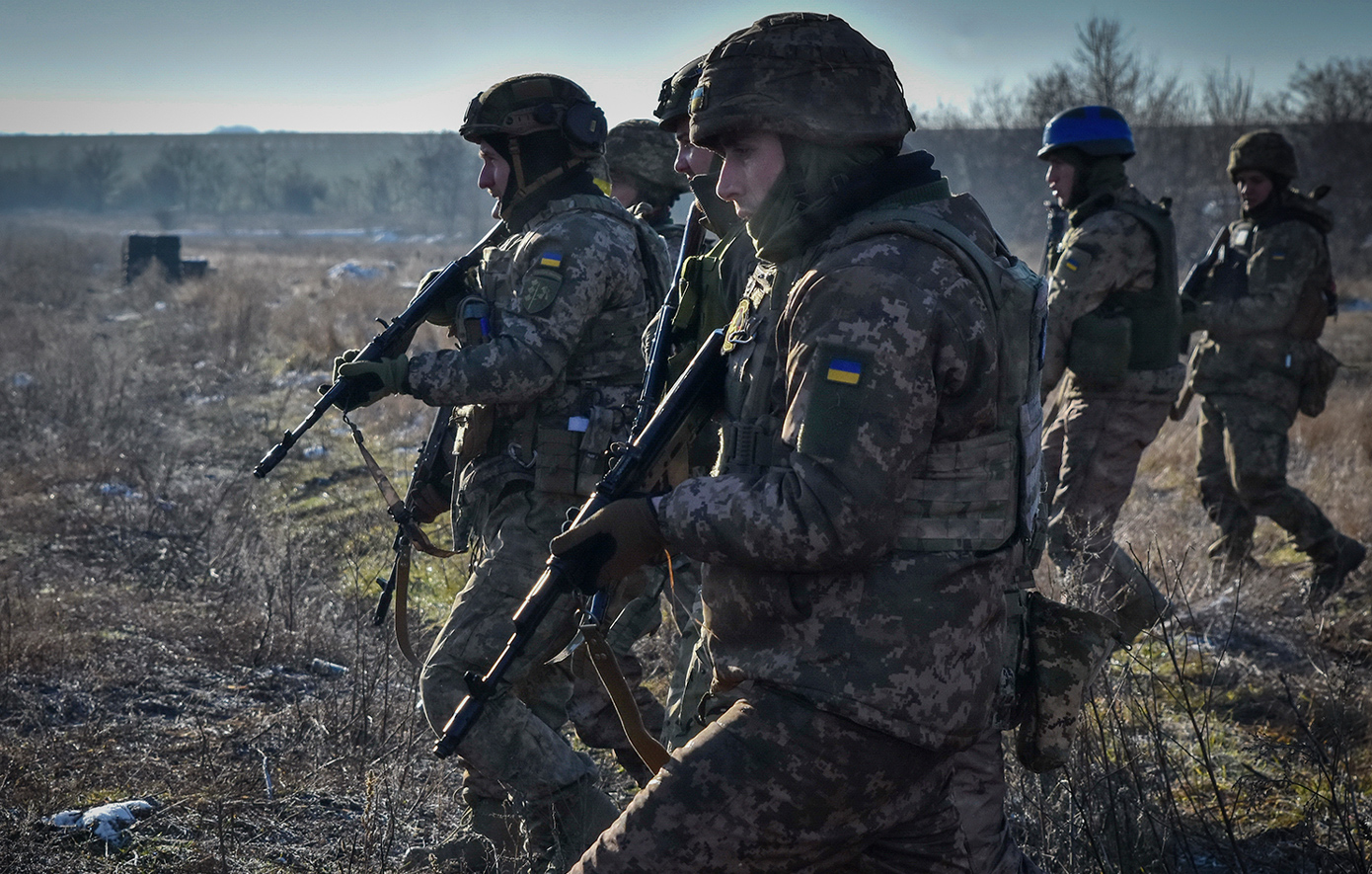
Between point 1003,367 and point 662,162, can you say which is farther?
point 662,162

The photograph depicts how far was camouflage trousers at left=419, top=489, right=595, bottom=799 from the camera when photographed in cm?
328

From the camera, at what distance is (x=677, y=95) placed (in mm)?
3307

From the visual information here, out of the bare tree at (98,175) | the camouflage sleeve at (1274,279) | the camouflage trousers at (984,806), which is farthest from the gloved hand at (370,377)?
the bare tree at (98,175)

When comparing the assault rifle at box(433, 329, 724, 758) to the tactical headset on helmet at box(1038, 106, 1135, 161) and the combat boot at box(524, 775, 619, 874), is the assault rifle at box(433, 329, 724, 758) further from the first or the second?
the tactical headset on helmet at box(1038, 106, 1135, 161)

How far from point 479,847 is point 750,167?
2.13 meters

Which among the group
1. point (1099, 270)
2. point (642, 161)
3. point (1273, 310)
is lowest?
point (1273, 310)

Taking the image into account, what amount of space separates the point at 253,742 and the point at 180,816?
584mm

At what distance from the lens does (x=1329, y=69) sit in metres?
32.2

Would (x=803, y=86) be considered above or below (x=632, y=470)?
above

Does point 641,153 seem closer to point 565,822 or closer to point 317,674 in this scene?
point 317,674

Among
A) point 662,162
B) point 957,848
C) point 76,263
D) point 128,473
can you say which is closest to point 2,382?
point 128,473

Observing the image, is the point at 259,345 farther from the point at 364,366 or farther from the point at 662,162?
the point at 364,366

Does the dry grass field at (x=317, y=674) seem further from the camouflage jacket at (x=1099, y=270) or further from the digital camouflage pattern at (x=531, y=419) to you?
the camouflage jacket at (x=1099, y=270)

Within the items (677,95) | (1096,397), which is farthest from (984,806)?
(1096,397)
